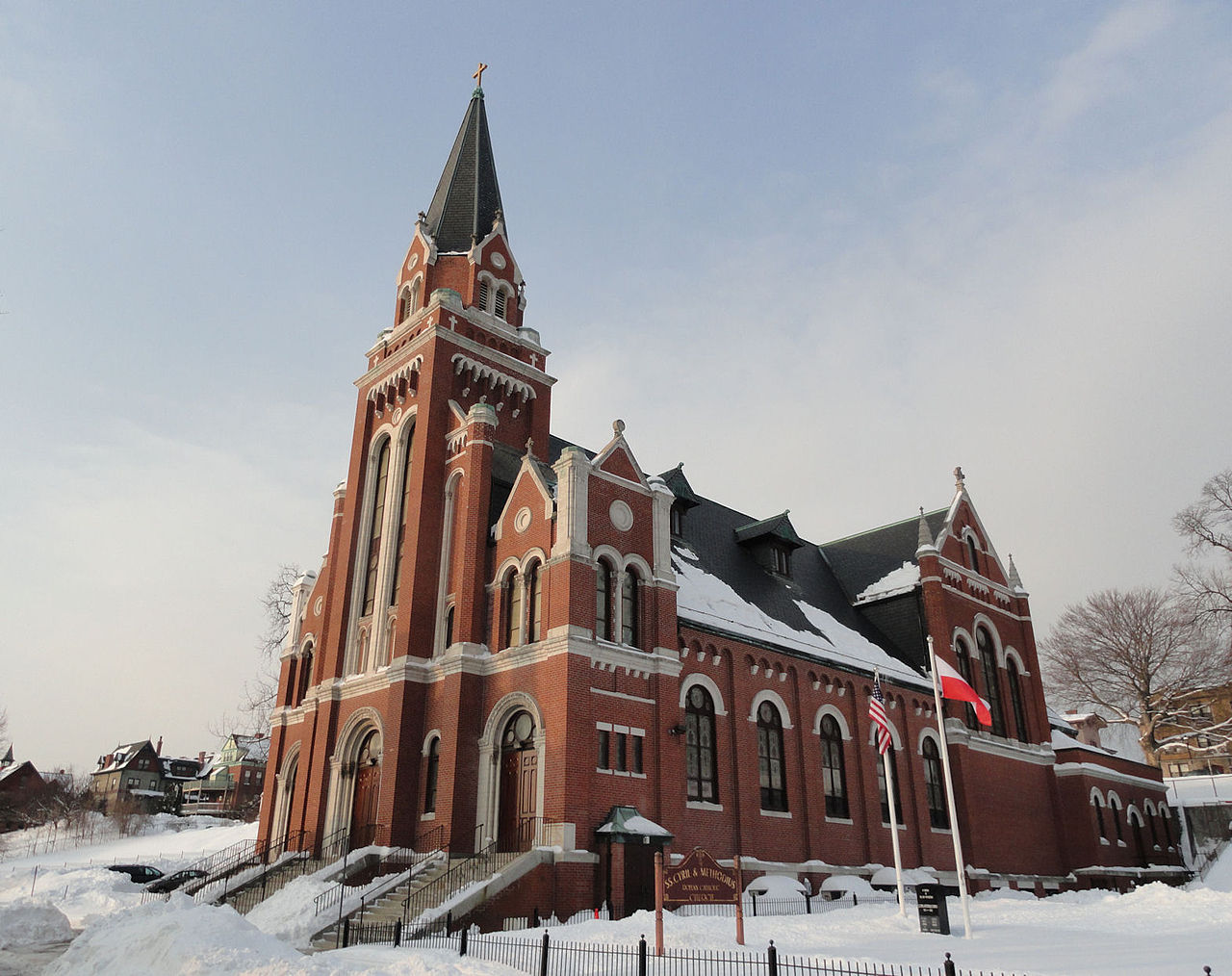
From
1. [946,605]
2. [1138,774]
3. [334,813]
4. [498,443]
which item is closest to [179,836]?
[334,813]

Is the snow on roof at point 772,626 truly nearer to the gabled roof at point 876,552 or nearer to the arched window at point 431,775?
the gabled roof at point 876,552

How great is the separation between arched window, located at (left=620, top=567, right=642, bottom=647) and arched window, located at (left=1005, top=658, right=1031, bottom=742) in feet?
71.1

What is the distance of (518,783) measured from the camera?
85.2 ft

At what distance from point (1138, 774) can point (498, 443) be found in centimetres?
3438

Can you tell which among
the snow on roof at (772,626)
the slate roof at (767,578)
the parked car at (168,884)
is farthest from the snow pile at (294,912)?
the slate roof at (767,578)

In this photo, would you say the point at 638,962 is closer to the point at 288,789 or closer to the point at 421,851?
the point at 421,851

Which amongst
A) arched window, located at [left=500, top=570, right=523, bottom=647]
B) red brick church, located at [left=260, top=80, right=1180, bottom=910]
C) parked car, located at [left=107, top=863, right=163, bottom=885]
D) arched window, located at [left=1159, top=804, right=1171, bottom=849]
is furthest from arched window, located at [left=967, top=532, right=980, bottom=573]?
parked car, located at [left=107, top=863, right=163, bottom=885]

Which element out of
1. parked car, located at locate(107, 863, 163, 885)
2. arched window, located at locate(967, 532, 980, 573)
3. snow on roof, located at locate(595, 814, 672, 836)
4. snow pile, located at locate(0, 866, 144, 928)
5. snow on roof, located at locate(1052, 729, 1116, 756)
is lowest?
snow pile, located at locate(0, 866, 144, 928)

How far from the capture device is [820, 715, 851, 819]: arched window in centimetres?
3234

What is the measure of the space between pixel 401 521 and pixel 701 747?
490 inches

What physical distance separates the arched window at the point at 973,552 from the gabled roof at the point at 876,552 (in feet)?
5.26

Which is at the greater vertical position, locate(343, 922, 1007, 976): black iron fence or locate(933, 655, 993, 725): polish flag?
locate(933, 655, 993, 725): polish flag

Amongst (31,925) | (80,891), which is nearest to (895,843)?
(31,925)

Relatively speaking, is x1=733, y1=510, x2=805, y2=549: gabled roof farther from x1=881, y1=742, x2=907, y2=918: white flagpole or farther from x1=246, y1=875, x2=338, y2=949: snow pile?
x1=246, y1=875, x2=338, y2=949: snow pile
